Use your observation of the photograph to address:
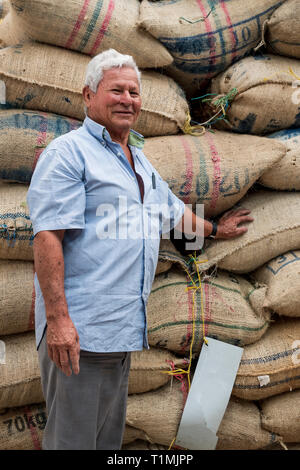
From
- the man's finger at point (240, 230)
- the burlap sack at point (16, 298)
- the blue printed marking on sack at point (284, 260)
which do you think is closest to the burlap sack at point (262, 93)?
the man's finger at point (240, 230)

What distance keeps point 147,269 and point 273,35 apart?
4.06 feet

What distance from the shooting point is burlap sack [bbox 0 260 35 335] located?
182cm

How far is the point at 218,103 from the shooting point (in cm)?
210

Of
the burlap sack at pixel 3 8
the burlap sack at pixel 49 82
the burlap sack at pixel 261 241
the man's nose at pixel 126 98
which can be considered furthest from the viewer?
the burlap sack at pixel 3 8

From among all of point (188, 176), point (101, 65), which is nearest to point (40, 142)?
point (101, 65)

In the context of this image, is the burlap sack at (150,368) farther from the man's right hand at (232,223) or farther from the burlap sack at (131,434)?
the man's right hand at (232,223)

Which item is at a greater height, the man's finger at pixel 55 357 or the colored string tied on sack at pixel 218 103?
the colored string tied on sack at pixel 218 103

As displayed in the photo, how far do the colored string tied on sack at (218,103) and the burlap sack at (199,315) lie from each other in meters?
0.69

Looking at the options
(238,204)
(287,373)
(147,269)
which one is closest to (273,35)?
(238,204)

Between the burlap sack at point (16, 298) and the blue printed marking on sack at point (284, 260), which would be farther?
the blue printed marking on sack at point (284, 260)

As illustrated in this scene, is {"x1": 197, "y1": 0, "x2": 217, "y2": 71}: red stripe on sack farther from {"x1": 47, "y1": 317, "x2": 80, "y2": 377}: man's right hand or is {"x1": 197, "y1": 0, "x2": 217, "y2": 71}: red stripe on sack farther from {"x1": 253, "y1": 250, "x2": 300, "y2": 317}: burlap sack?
{"x1": 47, "y1": 317, "x2": 80, "y2": 377}: man's right hand

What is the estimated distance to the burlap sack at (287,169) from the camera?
6.69 feet

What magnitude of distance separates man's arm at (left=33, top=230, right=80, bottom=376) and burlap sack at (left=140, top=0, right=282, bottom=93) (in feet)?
3.50

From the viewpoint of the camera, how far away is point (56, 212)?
1329 mm
